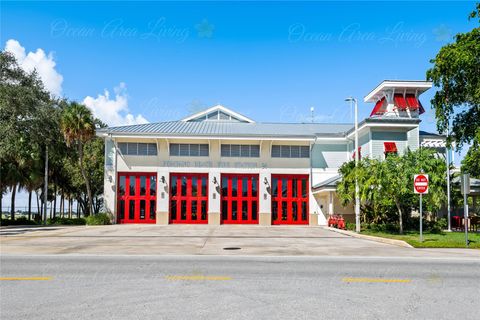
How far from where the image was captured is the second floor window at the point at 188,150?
3878 cm

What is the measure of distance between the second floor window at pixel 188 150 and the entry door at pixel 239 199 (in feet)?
9.26

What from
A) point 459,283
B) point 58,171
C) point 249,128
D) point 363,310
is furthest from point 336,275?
point 58,171

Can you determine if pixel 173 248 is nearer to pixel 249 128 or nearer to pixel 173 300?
pixel 173 300

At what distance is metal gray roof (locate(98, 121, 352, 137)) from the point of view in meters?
37.7

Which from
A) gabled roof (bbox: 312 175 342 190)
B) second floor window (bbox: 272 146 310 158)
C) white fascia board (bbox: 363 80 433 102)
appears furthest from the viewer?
second floor window (bbox: 272 146 310 158)

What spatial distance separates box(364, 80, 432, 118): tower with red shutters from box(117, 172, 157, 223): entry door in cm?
2052

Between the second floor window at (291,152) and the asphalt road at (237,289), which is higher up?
the second floor window at (291,152)

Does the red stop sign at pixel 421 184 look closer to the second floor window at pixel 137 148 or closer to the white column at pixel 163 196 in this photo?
the white column at pixel 163 196

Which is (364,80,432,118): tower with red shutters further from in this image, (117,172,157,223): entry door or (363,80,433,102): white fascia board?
(117,172,157,223): entry door

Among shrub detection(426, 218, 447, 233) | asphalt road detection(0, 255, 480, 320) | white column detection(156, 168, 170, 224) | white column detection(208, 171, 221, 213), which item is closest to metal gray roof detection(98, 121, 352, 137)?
white column detection(156, 168, 170, 224)

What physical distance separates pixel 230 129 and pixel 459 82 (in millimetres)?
20132

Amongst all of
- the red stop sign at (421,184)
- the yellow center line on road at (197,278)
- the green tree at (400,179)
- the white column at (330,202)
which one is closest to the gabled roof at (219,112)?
the white column at (330,202)

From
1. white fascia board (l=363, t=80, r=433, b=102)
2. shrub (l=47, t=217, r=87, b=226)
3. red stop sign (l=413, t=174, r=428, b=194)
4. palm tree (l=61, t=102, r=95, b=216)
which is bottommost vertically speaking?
shrub (l=47, t=217, r=87, b=226)

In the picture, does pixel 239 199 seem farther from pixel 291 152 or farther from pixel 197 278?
pixel 197 278
